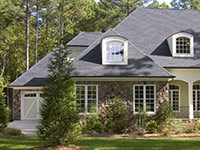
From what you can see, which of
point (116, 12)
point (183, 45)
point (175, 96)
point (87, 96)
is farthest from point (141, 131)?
point (116, 12)

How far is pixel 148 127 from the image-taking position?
591 inches

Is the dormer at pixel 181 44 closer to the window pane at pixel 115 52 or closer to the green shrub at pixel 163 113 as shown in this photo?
the window pane at pixel 115 52

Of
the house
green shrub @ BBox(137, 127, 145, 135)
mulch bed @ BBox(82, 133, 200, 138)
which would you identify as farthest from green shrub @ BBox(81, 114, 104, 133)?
green shrub @ BBox(137, 127, 145, 135)

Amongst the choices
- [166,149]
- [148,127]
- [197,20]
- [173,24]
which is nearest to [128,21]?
[173,24]

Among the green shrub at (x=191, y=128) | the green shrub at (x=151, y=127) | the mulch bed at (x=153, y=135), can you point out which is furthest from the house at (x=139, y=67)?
the green shrub at (x=191, y=128)

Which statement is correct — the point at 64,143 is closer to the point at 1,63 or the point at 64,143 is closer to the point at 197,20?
the point at 197,20

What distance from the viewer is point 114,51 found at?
16516 mm

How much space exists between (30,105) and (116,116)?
24.6ft

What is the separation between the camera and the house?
15609 mm

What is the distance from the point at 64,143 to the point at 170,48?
1172 centimetres

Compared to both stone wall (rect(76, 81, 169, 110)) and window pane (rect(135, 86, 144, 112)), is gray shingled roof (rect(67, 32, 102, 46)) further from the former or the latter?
window pane (rect(135, 86, 144, 112))

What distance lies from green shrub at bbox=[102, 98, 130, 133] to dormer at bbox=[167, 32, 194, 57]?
569cm

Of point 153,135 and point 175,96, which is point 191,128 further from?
point 175,96

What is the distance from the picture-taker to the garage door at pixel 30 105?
19.8 m
